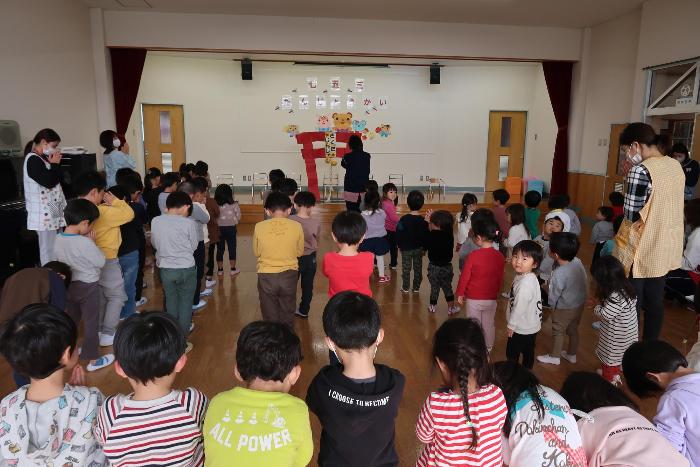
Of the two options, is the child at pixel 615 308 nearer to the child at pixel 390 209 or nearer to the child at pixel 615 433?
the child at pixel 615 433

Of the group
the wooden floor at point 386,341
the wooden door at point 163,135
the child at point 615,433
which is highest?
the wooden door at point 163,135

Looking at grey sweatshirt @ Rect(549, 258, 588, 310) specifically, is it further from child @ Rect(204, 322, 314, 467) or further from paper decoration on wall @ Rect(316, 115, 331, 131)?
paper decoration on wall @ Rect(316, 115, 331, 131)

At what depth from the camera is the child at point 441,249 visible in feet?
12.3

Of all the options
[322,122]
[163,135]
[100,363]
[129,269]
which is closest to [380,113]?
[322,122]

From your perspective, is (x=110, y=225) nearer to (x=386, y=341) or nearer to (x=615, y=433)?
(x=386, y=341)

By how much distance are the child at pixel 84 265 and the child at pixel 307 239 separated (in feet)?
4.19

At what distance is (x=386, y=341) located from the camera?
341 centimetres

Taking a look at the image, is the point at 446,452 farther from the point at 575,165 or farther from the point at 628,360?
the point at 575,165

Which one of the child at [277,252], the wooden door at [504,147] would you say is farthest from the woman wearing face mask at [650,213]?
the wooden door at [504,147]

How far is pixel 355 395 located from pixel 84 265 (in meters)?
2.12

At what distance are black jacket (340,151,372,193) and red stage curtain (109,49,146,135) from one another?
3882mm

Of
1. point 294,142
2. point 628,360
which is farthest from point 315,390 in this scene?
point 294,142

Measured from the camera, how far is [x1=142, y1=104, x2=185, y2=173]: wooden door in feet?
32.6

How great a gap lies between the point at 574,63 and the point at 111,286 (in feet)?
26.0
